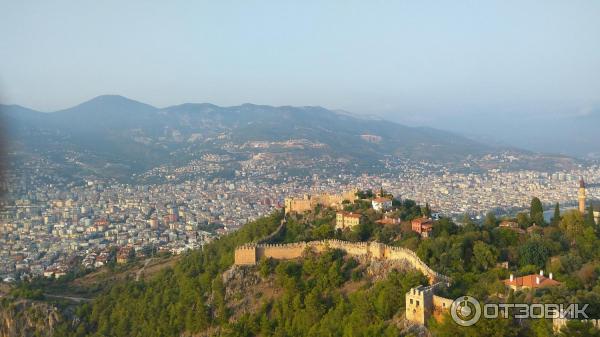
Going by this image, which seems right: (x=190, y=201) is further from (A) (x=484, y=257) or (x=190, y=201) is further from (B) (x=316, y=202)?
(A) (x=484, y=257)

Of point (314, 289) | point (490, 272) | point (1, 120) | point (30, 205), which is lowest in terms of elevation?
point (30, 205)

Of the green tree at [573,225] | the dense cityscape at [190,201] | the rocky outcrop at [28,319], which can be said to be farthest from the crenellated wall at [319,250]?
the dense cityscape at [190,201]

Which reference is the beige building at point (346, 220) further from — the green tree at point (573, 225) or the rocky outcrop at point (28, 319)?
the rocky outcrop at point (28, 319)

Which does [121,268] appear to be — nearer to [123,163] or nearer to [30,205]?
[30,205]

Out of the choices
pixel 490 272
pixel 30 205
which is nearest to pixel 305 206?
pixel 490 272

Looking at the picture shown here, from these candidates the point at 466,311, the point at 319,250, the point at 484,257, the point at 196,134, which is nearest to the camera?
the point at 466,311

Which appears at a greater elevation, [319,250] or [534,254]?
[534,254]

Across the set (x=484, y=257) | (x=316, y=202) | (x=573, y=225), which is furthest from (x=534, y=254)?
(x=316, y=202)
